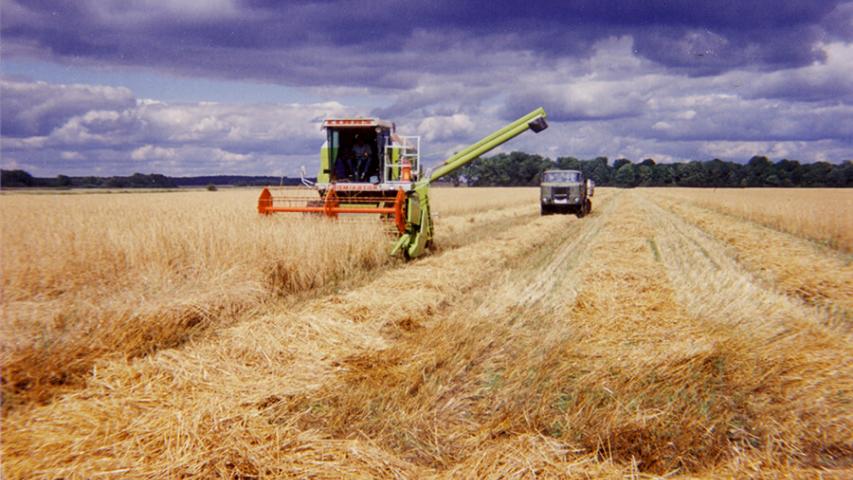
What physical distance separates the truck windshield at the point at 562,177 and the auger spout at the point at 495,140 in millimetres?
11886

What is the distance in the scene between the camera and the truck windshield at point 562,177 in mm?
25734

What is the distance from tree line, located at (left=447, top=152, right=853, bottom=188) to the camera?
82.3 metres

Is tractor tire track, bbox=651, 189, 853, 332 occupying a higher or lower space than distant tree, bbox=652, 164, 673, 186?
lower

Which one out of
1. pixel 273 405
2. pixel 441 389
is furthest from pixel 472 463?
pixel 273 405

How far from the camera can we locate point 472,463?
3447 millimetres

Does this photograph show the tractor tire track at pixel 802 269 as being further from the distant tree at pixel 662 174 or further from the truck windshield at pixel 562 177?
the distant tree at pixel 662 174

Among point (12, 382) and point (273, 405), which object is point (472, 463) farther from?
point (12, 382)

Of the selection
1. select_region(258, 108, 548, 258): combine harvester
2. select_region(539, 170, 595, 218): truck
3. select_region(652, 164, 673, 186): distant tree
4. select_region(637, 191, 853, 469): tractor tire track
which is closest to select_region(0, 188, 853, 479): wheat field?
select_region(637, 191, 853, 469): tractor tire track

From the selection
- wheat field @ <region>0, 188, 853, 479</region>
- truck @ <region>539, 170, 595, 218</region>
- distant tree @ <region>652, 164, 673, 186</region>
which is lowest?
wheat field @ <region>0, 188, 853, 479</region>

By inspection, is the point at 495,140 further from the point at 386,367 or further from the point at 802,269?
the point at 386,367

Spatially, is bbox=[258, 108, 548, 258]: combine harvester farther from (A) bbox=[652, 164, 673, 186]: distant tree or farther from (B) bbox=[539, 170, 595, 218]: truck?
(A) bbox=[652, 164, 673, 186]: distant tree

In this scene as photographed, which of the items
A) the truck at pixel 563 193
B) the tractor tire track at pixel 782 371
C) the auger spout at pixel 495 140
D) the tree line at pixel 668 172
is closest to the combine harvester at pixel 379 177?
the auger spout at pixel 495 140

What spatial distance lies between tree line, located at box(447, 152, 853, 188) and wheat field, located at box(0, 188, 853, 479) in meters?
61.6

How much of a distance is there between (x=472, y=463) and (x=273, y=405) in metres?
1.47
